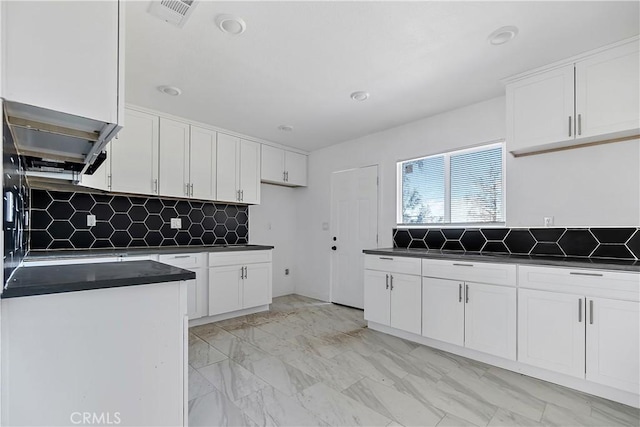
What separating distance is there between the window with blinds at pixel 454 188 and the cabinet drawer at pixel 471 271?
0.75 meters

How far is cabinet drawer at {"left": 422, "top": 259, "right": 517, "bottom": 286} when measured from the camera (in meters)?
2.40

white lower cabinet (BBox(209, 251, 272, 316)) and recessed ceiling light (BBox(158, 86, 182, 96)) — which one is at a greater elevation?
recessed ceiling light (BBox(158, 86, 182, 96))

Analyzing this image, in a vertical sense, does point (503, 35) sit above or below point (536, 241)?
above

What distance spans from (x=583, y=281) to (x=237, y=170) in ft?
12.2

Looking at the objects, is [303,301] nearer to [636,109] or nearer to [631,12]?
[636,109]

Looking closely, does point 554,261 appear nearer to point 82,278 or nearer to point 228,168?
point 82,278

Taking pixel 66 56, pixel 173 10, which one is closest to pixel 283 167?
pixel 173 10

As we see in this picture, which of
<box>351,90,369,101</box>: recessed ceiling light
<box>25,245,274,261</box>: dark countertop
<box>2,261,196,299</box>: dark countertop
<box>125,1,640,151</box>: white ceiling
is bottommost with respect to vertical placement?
<box>25,245,274,261</box>: dark countertop

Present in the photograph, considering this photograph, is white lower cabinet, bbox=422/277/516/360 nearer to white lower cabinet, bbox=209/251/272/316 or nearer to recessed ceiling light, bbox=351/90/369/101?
recessed ceiling light, bbox=351/90/369/101

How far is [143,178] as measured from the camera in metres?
3.29

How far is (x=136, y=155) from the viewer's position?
3.25 meters

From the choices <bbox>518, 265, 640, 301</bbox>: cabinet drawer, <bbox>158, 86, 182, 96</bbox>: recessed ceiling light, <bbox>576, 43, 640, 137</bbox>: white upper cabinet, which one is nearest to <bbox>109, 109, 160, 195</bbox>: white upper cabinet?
<bbox>158, 86, 182, 96</bbox>: recessed ceiling light

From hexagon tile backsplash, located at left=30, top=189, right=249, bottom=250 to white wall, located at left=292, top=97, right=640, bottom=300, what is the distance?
1213 millimetres

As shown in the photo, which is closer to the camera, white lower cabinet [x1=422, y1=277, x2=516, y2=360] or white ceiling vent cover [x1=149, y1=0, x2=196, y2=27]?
white ceiling vent cover [x1=149, y1=0, x2=196, y2=27]
